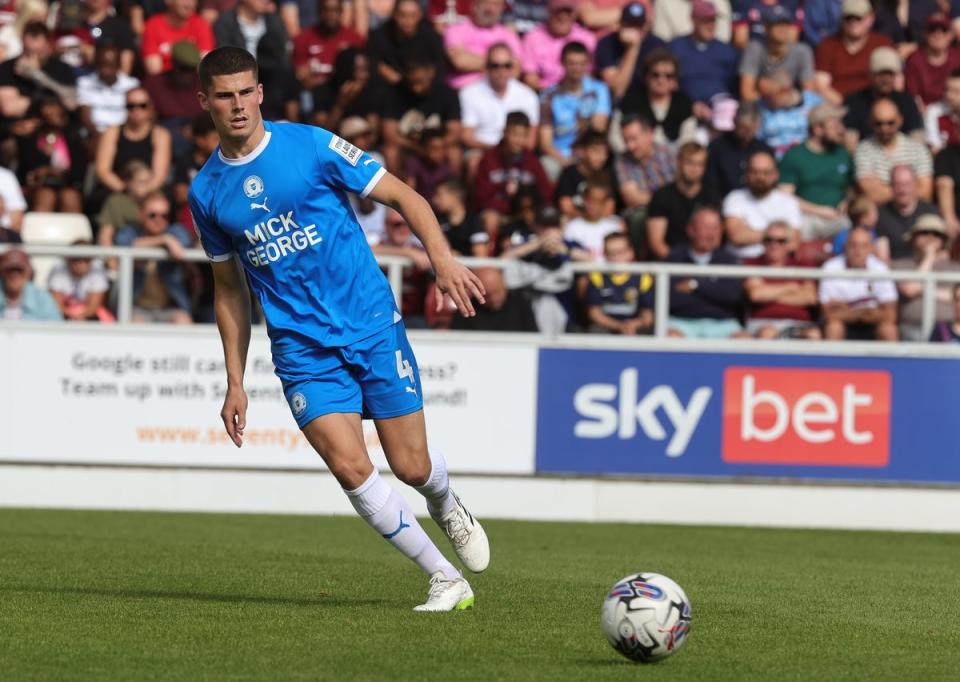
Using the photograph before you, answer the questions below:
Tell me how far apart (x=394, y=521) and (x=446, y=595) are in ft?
1.38

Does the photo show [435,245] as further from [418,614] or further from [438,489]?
[418,614]

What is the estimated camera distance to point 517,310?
15.4 meters

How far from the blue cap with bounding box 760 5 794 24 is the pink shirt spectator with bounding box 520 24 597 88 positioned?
6.68 feet

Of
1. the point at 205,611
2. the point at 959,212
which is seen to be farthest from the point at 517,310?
the point at 205,611

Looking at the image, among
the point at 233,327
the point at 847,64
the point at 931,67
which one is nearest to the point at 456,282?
the point at 233,327

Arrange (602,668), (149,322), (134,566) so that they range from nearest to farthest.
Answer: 1. (602,668)
2. (134,566)
3. (149,322)

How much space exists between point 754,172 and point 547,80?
10.3 feet

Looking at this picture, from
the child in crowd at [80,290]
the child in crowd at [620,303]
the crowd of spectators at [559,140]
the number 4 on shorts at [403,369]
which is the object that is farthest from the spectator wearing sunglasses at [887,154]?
the number 4 on shorts at [403,369]

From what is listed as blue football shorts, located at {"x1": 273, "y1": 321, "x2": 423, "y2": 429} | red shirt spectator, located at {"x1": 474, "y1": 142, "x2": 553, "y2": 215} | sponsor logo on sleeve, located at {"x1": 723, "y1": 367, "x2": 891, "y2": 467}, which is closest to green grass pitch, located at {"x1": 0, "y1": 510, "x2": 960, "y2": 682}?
blue football shorts, located at {"x1": 273, "y1": 321, "x2": 423, "y2": 429}

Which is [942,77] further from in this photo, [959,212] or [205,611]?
[205,611]

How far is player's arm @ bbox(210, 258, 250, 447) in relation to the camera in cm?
814

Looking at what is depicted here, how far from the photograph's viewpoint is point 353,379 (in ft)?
26.1

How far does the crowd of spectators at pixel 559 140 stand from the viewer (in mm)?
15438

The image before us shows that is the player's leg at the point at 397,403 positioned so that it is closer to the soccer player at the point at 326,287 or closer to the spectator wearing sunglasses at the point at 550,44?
the soccer player at the point at 326,287
